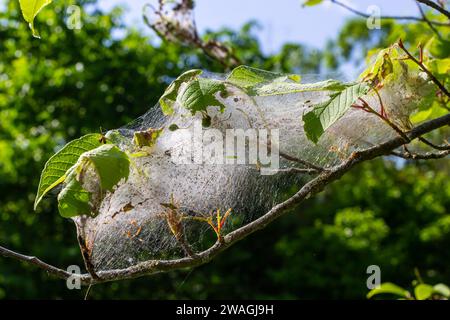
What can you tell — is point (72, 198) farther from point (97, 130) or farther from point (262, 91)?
point (97, 130)

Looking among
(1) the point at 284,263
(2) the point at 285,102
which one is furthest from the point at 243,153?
(1) the point at 284,263

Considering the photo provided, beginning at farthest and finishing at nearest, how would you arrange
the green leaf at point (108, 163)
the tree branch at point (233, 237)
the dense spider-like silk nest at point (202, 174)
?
1. the dense spider-like silk nest at point (202, 174)
2. the tree branch at point (233, 237)
3. the green leaf at point (108, 163)

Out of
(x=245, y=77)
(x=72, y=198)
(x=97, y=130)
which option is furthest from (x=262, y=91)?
(x=97, y=130)

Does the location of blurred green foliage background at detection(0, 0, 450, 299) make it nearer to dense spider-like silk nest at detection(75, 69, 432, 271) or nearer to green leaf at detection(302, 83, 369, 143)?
dense spider-like silk nest at detection(75, 69, 432, 271)

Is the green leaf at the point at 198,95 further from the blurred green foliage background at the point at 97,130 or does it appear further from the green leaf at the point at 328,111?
the blurred green foliage background at the point at 97,130

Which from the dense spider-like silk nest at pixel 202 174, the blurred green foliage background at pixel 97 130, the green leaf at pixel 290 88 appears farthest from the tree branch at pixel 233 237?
the blurred green foliage background at pixel 97 130
